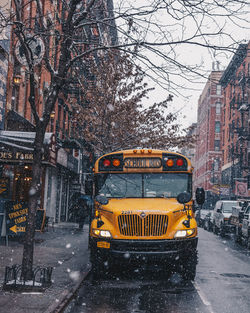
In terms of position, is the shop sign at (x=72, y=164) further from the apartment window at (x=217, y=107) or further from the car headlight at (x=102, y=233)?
the apartment window at (x=217, y=107)

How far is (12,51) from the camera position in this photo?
60.6 ft

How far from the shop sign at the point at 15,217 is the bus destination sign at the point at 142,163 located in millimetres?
5662

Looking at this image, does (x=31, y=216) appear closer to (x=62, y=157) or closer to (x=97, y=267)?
(x=97, y=267)

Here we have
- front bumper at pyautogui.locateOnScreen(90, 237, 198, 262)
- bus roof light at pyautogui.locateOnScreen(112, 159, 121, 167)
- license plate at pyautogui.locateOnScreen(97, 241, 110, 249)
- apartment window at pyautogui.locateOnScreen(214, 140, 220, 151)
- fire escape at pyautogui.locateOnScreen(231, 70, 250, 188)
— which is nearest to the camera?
front bumper at pyautogui.locateOnScreen(90, 237, 198, 262)

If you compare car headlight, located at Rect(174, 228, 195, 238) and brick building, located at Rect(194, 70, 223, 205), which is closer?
car headlight, located at Rect(174, 228, 195, 238)

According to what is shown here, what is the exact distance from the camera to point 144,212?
31.4 feet

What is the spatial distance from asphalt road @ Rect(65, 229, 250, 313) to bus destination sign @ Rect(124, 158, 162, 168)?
2558mm

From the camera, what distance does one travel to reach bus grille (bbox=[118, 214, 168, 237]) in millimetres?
9594

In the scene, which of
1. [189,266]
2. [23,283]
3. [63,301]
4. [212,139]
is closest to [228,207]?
[189,266]

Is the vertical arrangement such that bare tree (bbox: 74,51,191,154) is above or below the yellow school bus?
above

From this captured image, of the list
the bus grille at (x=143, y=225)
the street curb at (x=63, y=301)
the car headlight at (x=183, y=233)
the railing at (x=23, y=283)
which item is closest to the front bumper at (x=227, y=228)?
the car headlight at (x=183, y=233)

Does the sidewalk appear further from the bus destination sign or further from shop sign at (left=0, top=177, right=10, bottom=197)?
the bus destination sign

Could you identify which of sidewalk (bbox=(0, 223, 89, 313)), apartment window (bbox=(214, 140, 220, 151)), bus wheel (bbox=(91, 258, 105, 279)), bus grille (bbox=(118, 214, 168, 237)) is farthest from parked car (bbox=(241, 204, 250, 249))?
apartment window (bbox=(214, 140, 220, 151))

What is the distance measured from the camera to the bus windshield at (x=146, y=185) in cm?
1075
